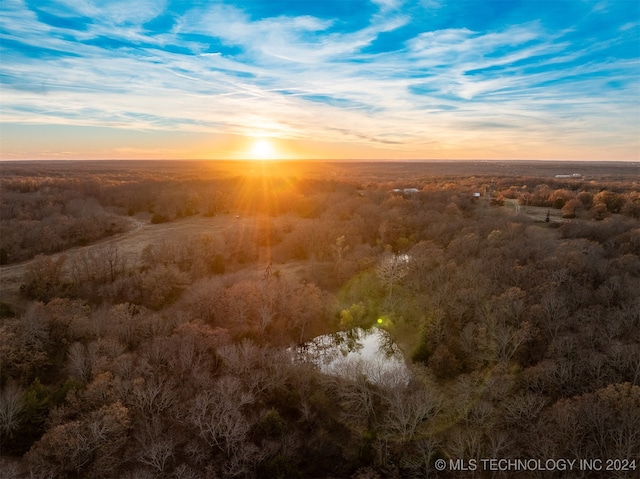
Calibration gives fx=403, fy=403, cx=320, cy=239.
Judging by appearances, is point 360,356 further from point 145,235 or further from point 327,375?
point 145,235

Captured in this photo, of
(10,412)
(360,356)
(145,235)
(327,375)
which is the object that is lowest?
(360,356)

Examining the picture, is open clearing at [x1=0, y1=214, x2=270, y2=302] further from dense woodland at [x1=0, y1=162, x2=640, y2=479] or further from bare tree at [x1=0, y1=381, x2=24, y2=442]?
bare tree at [x1=0, y1=381, x2=24, y2=442]

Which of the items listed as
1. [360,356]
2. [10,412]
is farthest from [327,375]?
[10,412]

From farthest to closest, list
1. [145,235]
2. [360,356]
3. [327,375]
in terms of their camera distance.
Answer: [145,235], [360,356], [327,375]

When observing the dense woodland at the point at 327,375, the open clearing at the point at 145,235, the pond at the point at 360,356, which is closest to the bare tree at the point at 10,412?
the dense woodland at the point at 327,375

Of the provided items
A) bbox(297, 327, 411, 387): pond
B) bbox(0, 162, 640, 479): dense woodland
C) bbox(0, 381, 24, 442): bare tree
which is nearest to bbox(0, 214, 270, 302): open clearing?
bbox(0, 162, 640, 479): dense woodland

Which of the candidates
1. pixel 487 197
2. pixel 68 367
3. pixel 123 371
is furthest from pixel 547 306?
pixel 487 197

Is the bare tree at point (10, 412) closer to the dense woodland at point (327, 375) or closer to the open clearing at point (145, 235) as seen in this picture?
the dense woodland at point (327, 375)
